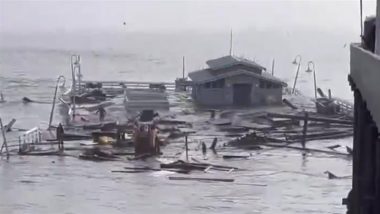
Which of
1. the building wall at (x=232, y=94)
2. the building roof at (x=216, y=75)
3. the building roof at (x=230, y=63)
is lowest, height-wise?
the building wall at (x=232, y=94)

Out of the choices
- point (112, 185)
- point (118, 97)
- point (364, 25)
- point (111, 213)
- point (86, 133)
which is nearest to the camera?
point (364, 25)

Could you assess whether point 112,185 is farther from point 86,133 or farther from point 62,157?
point 86,133

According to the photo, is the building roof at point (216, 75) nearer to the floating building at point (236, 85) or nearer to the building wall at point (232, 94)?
the floating building at point (236, 85)

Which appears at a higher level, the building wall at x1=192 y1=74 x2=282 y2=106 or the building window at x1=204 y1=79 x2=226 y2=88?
the building window at x1=204 y1=79 x2=226 y2=88

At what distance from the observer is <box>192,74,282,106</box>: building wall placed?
54.5 meters

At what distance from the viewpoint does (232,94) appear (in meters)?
55.0

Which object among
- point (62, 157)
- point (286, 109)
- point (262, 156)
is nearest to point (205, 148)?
point (262, 156)

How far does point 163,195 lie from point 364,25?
1904 centimetres

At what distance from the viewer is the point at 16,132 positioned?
46938 mm

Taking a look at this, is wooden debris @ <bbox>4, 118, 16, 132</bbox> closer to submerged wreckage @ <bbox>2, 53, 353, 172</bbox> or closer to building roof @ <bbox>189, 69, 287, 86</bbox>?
submerged wreckage @ <bbox>2, 53, 353, 172</bbox>

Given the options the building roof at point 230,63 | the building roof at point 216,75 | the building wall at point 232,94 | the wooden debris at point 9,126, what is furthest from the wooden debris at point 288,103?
the wooden debris at point 9,126

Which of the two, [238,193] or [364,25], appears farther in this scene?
[238,193]

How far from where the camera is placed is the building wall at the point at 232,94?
5454 centimetres

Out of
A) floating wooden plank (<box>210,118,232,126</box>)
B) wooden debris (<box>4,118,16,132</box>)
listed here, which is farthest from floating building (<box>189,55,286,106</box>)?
wooden debris (<box>4,118,16,132</box>)
